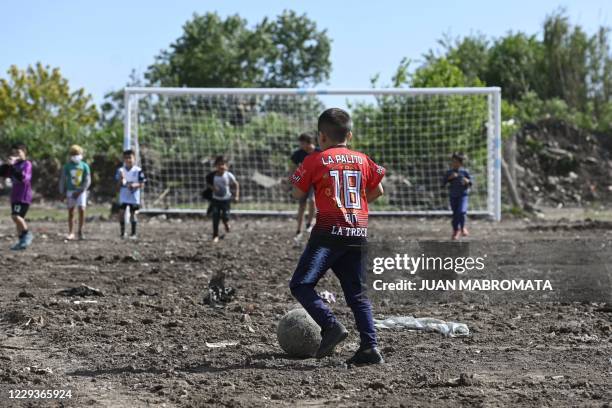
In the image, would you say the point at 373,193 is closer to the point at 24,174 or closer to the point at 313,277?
the point at 313,277

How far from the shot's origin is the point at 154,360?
267 inches

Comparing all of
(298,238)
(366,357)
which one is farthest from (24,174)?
(366,357)

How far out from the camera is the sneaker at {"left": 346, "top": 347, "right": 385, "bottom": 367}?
6555 millimetres

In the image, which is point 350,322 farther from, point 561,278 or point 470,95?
point 470,95

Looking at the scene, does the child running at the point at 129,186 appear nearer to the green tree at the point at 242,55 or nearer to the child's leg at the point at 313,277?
the child's leg at the point at 313,277

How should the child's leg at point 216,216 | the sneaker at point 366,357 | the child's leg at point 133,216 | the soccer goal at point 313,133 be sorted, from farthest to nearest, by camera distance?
the soccer goal at point 313,133 → the child's leg at point 133,216 → the child's leg at point 216,216 → the sneaker at point 366,357

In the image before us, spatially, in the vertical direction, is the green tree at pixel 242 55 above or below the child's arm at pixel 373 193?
above

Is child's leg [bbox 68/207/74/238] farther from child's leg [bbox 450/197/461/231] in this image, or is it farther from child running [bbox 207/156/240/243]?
child's leg [bbox 450/197/461/231]

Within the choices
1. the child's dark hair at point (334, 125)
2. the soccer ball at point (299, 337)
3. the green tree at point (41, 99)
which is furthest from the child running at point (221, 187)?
the green tree at point (41, 99)

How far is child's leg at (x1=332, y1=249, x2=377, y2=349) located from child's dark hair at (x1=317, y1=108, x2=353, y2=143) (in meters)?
0.81

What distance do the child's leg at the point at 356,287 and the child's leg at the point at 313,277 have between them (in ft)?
0.33

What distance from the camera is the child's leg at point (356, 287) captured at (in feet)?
21.8

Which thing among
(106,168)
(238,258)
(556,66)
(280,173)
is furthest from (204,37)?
(238,258)

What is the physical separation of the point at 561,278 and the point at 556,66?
45570 mm
